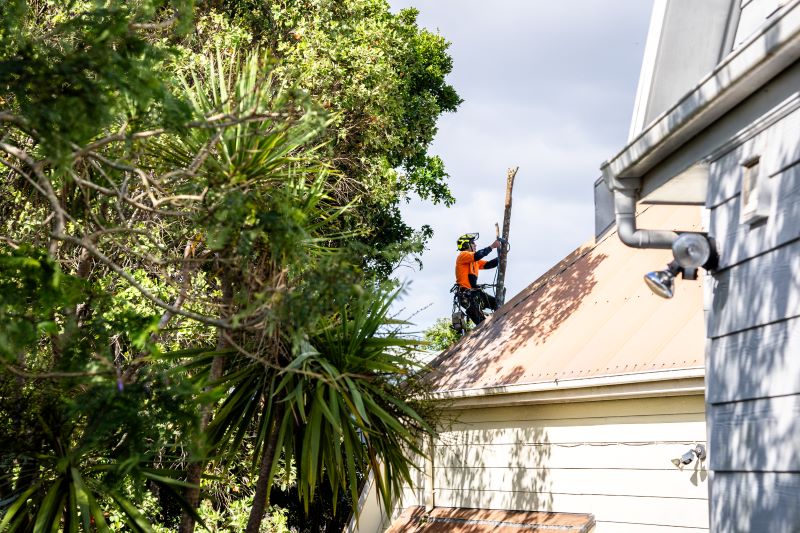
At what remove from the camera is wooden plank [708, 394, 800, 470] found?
445 cm

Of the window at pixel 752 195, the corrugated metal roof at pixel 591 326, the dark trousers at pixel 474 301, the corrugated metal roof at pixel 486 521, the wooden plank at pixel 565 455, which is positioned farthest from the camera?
the dark trousers at pixel 474 301

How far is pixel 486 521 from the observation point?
11.6 meters

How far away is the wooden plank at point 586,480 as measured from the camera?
350 inches

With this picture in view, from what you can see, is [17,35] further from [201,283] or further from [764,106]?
[201,283]

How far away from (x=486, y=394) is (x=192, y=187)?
6441 mm

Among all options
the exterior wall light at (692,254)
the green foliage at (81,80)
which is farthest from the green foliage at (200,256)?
the exterior wall light at (692,254)

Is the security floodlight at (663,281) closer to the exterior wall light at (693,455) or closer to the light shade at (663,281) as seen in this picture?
the light shade at (663,281)

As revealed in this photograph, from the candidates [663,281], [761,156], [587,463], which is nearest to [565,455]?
[587,463]

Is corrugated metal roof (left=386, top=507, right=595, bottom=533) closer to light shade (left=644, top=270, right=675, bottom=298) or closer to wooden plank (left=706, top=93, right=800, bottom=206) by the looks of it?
light shade (left=644, top=270, right=675, bottom=298)

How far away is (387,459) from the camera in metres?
10.4

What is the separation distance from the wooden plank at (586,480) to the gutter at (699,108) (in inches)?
136

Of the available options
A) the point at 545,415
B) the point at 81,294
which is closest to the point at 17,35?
the point at 81,294

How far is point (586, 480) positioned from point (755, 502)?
18.4 feet

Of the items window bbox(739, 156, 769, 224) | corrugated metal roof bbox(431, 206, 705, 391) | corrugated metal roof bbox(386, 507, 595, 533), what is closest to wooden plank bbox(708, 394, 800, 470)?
window bbox(739, 156, 769, 224)
